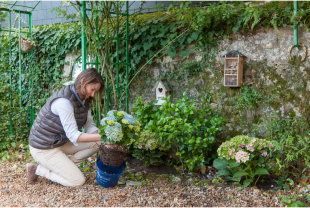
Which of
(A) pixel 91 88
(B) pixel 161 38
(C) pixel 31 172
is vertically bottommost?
(C) pixel 31 172

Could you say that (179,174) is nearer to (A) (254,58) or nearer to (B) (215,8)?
(A) (254,58)

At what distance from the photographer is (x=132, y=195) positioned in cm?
274

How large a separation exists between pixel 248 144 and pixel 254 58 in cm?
131

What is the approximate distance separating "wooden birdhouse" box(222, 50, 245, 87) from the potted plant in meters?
1.52

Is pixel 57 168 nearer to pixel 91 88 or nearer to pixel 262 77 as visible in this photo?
pixel 91 88

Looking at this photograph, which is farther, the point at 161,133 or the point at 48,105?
the point at 161,133

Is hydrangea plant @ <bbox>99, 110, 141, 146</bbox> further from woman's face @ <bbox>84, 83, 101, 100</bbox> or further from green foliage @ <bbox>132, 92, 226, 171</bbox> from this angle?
green foliage @ <bbox>132, 92, 226, 171</bbox>

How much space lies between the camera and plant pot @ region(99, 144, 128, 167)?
106 inches

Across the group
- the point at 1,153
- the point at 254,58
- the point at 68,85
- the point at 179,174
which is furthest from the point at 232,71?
the point at 1,153

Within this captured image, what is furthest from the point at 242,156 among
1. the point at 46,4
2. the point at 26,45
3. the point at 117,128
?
the point at 46,4

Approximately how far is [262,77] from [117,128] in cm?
208

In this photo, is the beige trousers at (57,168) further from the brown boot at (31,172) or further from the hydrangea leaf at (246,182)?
the hydrangea leaf at (246,182)

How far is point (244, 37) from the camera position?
144 inches

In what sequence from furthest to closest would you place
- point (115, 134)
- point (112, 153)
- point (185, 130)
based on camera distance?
point (185, 130)
point (112, 153)
point (115, 134)
